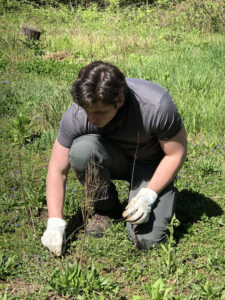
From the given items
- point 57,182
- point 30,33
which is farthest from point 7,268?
point 30,33

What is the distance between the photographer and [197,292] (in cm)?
240

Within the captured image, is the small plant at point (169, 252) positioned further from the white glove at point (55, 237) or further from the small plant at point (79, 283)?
the white glove at point (55, 237)

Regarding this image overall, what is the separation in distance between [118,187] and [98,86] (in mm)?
1520

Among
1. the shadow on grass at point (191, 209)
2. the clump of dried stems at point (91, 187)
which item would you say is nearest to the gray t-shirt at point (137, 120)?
the clump of dried stems at point (91, 187)

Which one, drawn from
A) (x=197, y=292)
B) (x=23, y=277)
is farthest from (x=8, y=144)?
(x=197, y=292)

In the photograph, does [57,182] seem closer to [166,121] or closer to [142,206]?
[142,206]

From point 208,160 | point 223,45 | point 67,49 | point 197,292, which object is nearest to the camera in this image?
point 197,292

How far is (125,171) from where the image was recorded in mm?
3082

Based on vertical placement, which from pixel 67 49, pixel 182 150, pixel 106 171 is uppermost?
pixel 182 150

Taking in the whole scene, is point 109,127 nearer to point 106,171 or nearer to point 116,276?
point 106,171

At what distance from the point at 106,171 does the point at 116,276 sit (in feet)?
2.35

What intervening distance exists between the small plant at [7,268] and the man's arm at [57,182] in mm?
378

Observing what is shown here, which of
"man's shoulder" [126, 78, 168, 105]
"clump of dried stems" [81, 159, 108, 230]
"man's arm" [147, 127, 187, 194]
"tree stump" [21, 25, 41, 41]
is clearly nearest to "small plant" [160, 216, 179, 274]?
"man's arm" [147, 127, 187, 194]

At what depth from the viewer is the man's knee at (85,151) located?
269 cm
